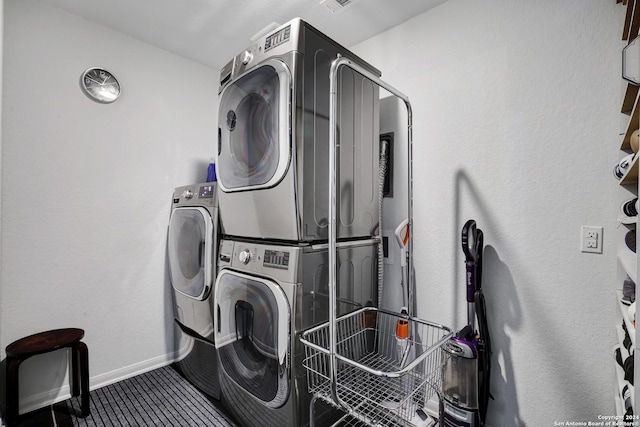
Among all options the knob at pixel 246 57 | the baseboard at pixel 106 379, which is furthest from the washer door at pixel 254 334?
the knob at pixel 246 57

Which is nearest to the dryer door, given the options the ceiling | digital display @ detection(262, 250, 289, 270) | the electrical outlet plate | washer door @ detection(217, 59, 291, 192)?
washer door @ detection(217, 59, 291, 192)

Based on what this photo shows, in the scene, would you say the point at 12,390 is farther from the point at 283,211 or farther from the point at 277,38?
the point at 277,38

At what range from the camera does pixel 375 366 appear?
1.62 m

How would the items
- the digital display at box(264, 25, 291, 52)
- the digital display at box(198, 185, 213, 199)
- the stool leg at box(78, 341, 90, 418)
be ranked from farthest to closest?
the digital display at box(198, 185, 213, 199)
the stool leg at box(78, 341, 90, 418)
the digital display at box(264, 25, 291, 52)

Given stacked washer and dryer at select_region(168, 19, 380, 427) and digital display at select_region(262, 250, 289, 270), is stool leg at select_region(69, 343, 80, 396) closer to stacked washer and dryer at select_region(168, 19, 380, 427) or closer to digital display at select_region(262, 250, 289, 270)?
stacked washer and dryer at select_region(168, 19, 380, 427)

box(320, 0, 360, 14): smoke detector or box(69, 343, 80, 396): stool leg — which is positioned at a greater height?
box(320, 0, 360, 14): smoke detector

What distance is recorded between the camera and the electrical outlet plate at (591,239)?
4.27ft

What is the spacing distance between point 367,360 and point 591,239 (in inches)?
48.9

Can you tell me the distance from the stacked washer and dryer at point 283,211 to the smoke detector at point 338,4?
407mm

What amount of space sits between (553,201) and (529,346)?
74 centimetres

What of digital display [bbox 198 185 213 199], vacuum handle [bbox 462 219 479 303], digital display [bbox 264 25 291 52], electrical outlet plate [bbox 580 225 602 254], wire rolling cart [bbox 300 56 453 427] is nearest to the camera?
wire rolling cart [bbox 300 56 453 427]

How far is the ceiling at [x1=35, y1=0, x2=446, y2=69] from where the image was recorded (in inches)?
73.4

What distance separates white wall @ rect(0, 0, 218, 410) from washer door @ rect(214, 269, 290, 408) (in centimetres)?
104

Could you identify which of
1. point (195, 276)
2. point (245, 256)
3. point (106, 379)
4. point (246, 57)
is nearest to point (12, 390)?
point (106, 379)
